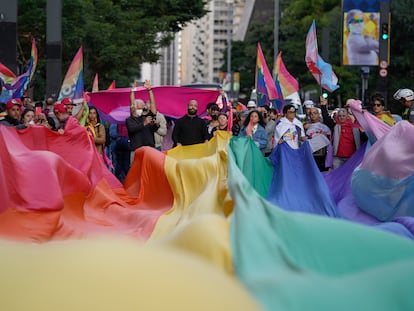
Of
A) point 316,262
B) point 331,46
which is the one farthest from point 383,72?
point 331,46

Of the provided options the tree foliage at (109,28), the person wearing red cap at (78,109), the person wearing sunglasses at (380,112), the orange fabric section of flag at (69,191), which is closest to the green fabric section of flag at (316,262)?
the orange fabric section of flag at (69,191)

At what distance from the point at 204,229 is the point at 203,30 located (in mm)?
196836

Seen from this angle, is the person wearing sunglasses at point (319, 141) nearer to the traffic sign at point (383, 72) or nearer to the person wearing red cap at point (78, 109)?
the person wearing red cap at point (78, 109)

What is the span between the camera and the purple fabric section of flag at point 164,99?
18.4m

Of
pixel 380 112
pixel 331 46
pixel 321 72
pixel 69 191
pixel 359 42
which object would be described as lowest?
pixel 69 191

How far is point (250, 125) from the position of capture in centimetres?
1409

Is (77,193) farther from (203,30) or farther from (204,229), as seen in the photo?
(203,30)

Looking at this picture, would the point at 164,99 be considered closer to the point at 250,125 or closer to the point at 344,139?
the point at 250,125

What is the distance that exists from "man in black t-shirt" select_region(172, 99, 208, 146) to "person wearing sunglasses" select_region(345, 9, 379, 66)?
1535 cm

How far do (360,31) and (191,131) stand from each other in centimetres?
1625

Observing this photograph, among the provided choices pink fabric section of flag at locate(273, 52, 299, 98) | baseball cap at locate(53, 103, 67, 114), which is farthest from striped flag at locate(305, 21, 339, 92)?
baseball cap at locate(53, 103, 67, 114)

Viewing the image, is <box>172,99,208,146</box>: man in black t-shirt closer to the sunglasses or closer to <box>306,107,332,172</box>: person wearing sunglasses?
<box>306,107,332,172</box>: person wearing sunglasses

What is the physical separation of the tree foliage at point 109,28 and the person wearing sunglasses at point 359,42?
8.65 meters

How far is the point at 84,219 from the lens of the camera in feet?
34.7
